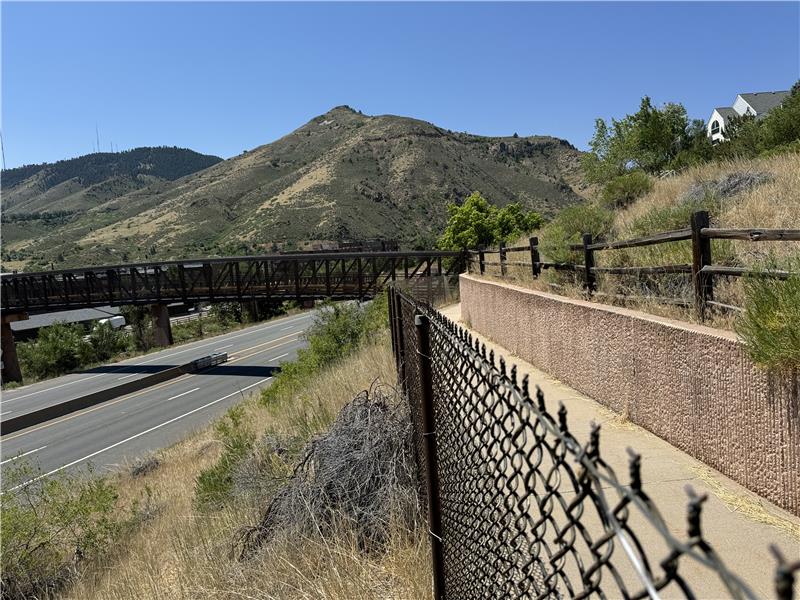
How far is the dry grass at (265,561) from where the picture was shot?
428 centimetres

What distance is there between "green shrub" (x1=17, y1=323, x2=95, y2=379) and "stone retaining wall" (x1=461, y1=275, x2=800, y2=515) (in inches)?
2160

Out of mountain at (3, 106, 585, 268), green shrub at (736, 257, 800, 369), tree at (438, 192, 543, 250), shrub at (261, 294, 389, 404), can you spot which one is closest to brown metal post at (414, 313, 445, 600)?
green shrub at (736, 257, 800, 369)

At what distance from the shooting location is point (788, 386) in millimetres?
4328

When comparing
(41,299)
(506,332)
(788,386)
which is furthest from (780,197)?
(41,299)

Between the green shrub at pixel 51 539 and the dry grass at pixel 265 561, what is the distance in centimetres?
95

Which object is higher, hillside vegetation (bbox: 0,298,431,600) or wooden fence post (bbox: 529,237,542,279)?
wooden fence post (bbox: 529,237,542,279)

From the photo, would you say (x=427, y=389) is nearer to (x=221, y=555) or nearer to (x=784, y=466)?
(x=784, y=466)

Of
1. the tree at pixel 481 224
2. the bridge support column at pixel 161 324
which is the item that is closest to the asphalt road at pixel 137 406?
the bridge support column at pixel 161 324

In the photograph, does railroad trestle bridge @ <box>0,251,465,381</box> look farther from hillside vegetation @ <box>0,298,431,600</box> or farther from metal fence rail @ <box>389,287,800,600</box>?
metal fence rail @ <box>389,287,800,600</box>

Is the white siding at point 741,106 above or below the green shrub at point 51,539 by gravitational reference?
above

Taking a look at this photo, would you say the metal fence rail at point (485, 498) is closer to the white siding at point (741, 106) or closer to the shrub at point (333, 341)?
the shrub at point (333, 341)

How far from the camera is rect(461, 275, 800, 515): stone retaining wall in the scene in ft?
14.7

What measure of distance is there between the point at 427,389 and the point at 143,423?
3034cm

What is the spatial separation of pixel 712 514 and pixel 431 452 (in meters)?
2.45
